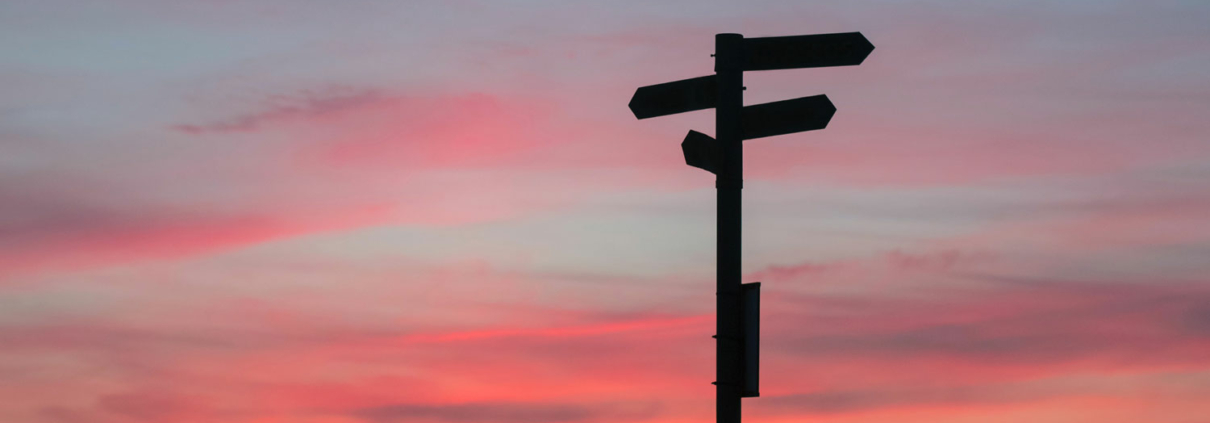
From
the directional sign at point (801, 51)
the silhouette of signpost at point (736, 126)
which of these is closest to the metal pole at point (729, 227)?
the silhouette of signpost at point (736, 126)

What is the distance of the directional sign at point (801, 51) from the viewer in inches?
387

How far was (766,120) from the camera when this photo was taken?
384 inches

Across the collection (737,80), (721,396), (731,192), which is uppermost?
(737,80)

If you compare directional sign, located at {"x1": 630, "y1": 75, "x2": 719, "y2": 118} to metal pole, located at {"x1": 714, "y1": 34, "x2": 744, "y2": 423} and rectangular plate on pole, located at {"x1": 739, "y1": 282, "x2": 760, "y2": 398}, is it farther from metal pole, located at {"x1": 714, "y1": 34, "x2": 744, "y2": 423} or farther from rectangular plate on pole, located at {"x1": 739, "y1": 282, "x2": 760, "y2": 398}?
rectangular plate on pole, located at {"x1": 739, "y1": 282, "x2": 760, "y2": 398}

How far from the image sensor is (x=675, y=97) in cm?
1019

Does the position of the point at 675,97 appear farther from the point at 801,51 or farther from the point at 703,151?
the point at 801,51

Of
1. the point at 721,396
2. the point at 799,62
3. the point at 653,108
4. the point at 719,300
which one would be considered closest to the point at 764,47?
the point at 799,62

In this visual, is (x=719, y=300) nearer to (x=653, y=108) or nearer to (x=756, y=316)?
(x=756, y=316)

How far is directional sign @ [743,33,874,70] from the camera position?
Answer: 9.82m

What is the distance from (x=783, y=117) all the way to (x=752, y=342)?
5.25 ft

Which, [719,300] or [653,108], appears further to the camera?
[653,108]

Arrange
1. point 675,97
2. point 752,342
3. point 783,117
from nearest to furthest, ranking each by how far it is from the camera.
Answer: point 752,342 → point 783,117 → point 675,97

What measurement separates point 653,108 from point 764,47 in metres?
1.00

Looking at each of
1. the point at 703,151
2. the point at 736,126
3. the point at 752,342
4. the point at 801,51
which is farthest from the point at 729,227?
the point at 801,51
